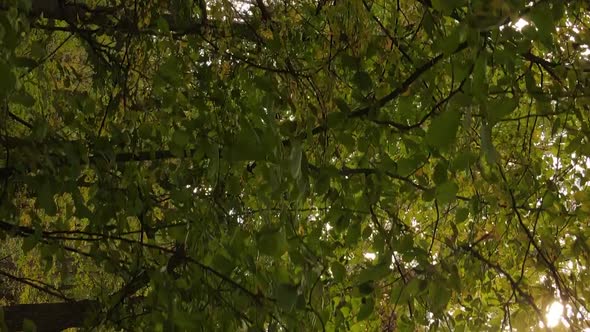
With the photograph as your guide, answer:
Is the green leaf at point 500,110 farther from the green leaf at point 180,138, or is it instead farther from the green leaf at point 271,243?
the green leaf at point 180,138

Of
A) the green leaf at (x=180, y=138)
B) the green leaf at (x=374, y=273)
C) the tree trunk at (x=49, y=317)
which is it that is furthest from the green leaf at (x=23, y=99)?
the tree trunk at (x=49, y=317)

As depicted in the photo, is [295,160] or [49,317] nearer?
[295,160]

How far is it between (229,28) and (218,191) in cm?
123

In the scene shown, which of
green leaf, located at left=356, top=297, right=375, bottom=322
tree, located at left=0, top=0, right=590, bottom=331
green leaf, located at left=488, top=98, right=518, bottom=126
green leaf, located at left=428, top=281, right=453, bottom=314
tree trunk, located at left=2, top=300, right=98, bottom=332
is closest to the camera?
green leaf, located at left=488, top=98, right=518, bottom=126

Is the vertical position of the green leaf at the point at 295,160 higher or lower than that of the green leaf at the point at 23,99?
lower

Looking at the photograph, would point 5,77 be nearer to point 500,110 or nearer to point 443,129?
point 443,129

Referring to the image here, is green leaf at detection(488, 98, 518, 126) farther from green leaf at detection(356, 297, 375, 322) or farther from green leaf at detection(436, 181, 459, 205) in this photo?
green leaf at detection(356, 297, 375, 322)

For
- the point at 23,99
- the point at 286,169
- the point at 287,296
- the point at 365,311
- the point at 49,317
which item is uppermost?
the point at 49,317

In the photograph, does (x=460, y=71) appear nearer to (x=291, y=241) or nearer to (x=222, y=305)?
(x=291, y=241)

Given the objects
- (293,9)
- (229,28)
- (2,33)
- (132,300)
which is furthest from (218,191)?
(293,9)

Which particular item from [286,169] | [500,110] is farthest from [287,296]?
[500,110]

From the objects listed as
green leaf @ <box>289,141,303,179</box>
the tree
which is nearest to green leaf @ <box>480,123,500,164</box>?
the tree

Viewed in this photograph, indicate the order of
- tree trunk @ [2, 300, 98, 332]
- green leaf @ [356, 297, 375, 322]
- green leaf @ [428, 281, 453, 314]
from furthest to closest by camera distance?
tree trunk @ [2, 300, 98, 332], green leaf @ [356, 297, 375, 322], green leaf @ [428, 281, 453, 314]

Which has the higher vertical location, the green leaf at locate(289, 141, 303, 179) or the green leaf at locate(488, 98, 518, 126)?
the green leaf at locate(488, 98, 518, 126)
